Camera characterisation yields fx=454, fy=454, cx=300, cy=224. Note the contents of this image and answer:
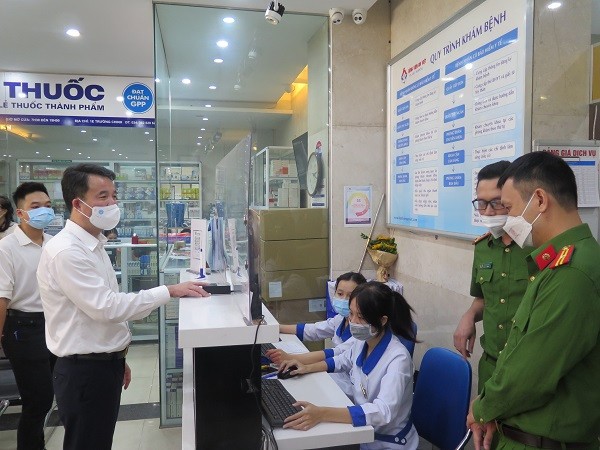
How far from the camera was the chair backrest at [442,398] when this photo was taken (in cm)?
165

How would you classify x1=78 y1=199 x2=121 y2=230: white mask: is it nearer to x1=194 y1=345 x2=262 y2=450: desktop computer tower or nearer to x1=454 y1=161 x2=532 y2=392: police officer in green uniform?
x1=194 y1=345 x2=262 y2=450: desktop computer tower

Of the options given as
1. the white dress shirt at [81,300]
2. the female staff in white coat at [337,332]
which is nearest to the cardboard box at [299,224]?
the female staff in white coat at [337,332]

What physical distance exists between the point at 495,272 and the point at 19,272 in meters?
2.43

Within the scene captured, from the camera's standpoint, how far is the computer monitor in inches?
141

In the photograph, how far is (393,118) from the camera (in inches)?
129

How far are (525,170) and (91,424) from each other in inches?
71.6

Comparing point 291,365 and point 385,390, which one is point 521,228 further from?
Result: point 291,365

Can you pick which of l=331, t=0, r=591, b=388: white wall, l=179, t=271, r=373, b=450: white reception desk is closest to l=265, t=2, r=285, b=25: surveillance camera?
l=331, t=0, r=591, b=388: white wall

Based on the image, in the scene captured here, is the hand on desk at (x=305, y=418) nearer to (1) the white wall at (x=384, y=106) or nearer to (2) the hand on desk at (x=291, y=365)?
(2) the hand on desk at (x=291, y=365)

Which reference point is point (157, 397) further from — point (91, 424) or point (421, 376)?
point (421, 376)

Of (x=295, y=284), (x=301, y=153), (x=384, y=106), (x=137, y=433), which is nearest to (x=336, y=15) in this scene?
(x=384, y=106)

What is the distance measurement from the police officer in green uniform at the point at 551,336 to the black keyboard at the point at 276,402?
0.57m

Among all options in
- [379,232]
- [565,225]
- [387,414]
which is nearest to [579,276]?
[565,225]

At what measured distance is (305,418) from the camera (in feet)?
4.60
